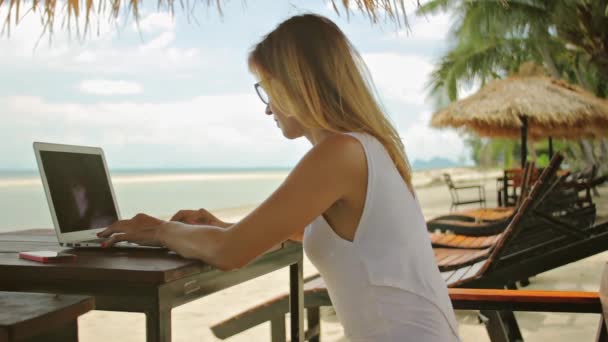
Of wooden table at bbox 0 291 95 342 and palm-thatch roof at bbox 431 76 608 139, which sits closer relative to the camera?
wooden table at bbox 0 291 95 342

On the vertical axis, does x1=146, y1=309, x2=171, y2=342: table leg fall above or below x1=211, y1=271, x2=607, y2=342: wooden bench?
above

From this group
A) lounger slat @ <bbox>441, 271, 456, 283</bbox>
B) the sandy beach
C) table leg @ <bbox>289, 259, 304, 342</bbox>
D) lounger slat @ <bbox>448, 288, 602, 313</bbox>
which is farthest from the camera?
the sandy beach

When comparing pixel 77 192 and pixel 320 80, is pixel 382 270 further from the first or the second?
pixel 77 192

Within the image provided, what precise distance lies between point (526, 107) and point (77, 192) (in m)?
8.55

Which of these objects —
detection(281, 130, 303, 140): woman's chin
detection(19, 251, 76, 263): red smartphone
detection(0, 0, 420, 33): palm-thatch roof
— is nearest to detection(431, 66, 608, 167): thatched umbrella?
detection(0, 0, 420, 33): palm-thatch roof

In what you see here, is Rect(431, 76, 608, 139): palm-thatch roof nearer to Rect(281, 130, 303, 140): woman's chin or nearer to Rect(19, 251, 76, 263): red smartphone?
Rect(281, 130, 303, 140): woman's chin

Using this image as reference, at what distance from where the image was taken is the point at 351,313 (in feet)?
4.61

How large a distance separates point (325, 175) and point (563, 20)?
16557mm

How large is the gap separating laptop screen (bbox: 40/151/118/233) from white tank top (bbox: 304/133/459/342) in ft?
2.34

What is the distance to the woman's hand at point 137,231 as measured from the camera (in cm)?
155

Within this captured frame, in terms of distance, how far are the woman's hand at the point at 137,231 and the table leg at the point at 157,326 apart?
0.98 feet

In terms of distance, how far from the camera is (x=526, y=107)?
30.7 ft

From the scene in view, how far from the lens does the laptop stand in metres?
1.67

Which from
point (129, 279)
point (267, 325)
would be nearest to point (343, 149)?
point (129, 279)
